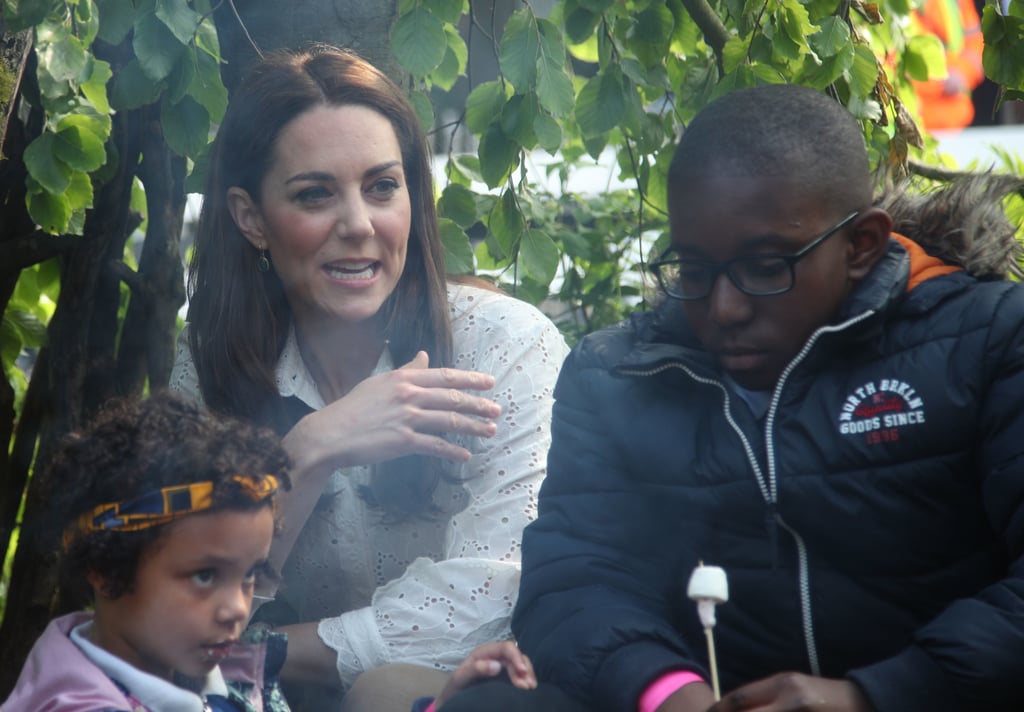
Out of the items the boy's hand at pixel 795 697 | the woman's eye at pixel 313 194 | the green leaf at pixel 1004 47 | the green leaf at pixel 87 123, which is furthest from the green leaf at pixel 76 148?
the green leaf at pixel 1004 47

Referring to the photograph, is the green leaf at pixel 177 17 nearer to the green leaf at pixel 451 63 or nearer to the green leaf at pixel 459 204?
the green leaf at pixel 459 204

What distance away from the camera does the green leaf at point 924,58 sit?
3.83 m

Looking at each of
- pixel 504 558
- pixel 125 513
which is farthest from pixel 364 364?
pixel 125 513

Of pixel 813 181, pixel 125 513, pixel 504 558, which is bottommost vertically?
pixel 504 558

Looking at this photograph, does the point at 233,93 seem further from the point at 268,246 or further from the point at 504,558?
the point at 504,558

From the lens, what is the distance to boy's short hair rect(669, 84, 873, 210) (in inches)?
83.2

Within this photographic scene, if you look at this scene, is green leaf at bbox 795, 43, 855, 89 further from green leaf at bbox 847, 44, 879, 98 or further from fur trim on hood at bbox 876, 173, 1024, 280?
fur trim on hood at bbox 876, 173, 1024, 280

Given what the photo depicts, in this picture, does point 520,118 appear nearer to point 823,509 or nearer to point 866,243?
point 866,243

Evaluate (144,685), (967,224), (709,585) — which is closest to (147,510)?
(144,685)

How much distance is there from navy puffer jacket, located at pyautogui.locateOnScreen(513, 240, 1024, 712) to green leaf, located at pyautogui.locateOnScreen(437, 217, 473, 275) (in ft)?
3.18

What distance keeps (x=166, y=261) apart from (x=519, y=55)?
4.32 ft

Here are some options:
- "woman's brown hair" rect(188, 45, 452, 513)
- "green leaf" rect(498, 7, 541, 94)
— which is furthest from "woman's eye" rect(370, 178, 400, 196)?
"green leaf" rect(498, 7, 541, 94)

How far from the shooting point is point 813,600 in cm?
209

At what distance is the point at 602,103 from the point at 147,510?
1.49 meters
